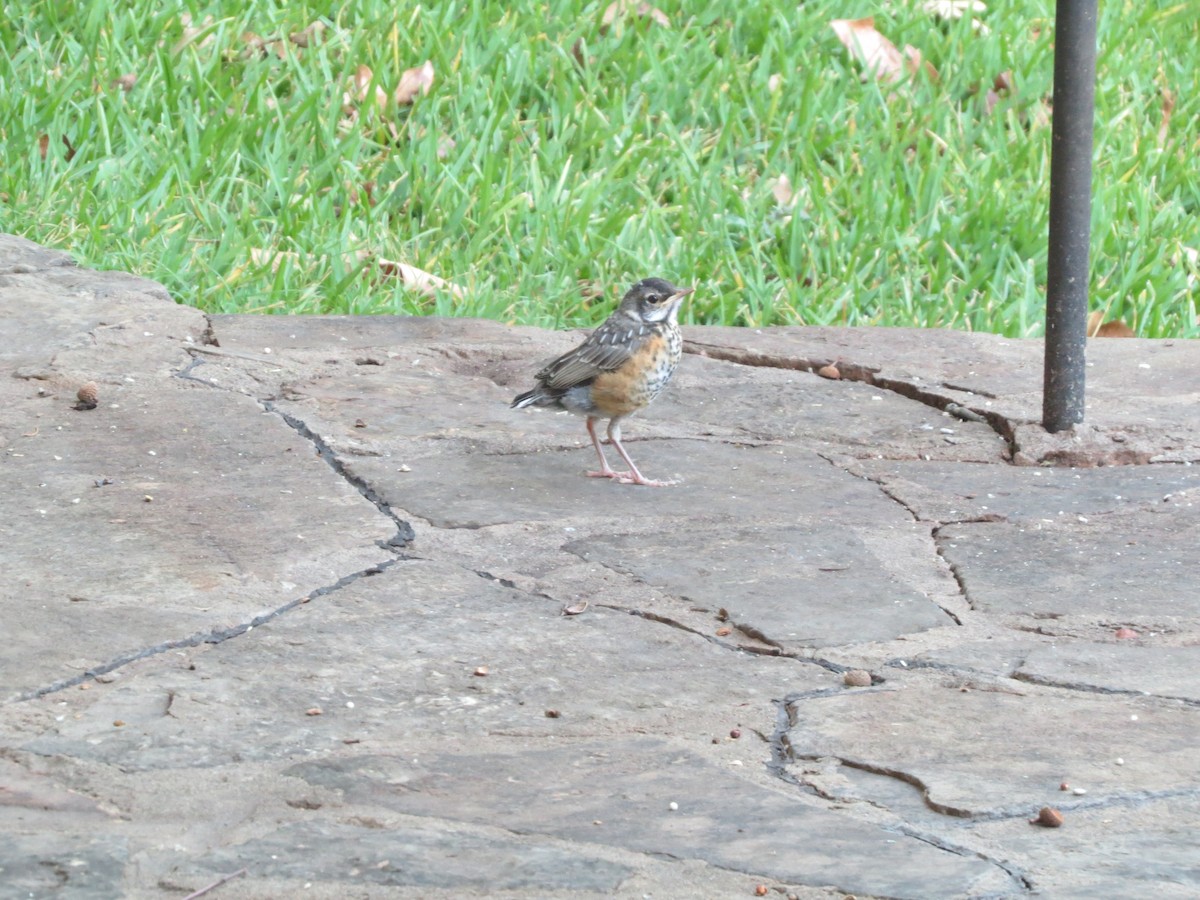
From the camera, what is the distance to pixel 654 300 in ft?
16.8

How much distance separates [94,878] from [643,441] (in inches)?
112

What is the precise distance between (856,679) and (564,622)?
2.06 ft

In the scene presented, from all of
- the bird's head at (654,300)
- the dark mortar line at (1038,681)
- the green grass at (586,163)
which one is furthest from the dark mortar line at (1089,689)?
the green grass at (586,163)

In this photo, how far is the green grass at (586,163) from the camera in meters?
6.70

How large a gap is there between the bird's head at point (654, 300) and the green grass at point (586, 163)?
1.34m

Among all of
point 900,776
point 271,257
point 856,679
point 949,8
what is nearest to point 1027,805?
point 900,776

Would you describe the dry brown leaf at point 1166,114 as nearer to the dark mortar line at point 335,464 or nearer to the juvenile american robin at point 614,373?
the juvenile american robin at point 614,373

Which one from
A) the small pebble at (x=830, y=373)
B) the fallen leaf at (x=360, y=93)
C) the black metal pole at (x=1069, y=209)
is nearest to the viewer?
the black metal pole at (x=1069, y=209)

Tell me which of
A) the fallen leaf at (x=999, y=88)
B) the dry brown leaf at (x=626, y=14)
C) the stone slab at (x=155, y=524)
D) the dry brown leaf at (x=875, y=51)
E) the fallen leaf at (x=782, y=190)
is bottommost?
the stone slab at (x=155, y=524)

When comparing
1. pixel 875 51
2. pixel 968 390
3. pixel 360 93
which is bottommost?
pixel 968 390

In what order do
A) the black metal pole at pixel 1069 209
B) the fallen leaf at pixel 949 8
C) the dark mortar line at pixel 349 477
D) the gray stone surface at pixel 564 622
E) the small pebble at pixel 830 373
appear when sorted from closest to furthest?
the gray stone surface at pixel 564 622 → the dark mortar line at pixel 349 477 → the black metal pole at pixel 1069 209 → the small pebble at pixel 830 373 → the fallen leaf at pixel 949 8

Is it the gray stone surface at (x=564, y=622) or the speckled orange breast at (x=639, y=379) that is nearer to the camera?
the gray stone surface at (x=564, y=622)

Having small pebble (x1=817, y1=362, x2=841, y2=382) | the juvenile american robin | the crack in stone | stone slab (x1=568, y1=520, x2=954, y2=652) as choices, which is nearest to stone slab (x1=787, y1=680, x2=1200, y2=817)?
the crack in stone

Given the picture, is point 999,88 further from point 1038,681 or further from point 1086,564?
point 1038,681
